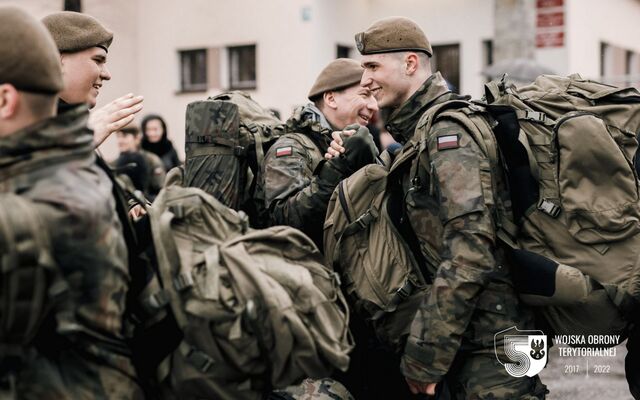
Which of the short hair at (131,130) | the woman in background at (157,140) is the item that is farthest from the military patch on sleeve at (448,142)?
the woman in background at (157,140)

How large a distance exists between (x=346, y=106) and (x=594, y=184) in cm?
196

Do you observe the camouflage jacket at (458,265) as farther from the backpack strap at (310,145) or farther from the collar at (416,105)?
the backpack strap at (310,145)

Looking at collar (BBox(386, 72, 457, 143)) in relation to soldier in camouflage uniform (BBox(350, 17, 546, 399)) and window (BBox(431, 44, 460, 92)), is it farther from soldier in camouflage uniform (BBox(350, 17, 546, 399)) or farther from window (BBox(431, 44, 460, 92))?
window (BBox(431, 44, 460, 92))

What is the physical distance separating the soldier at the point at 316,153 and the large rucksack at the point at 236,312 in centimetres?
142

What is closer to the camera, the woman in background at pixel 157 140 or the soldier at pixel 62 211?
the soldier at pixel 62 211

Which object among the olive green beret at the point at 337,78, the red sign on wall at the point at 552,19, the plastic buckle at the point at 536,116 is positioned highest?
the red sign on wall at the point at 552,19

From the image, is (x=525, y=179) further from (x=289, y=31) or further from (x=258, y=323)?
(x=289, y=31)

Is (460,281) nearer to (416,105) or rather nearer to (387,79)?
(416,105)

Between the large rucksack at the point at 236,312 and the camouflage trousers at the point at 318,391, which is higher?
the large rucksack at the point at 236,312

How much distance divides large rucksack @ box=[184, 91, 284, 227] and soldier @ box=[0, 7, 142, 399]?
219 centimetres

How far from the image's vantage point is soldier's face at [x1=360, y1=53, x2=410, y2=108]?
4.55m

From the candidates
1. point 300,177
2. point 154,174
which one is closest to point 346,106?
point 300,177

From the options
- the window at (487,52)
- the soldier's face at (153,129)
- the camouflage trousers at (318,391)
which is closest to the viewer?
the camouflage trousers at (318,391)

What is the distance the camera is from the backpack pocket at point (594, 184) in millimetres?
3953
